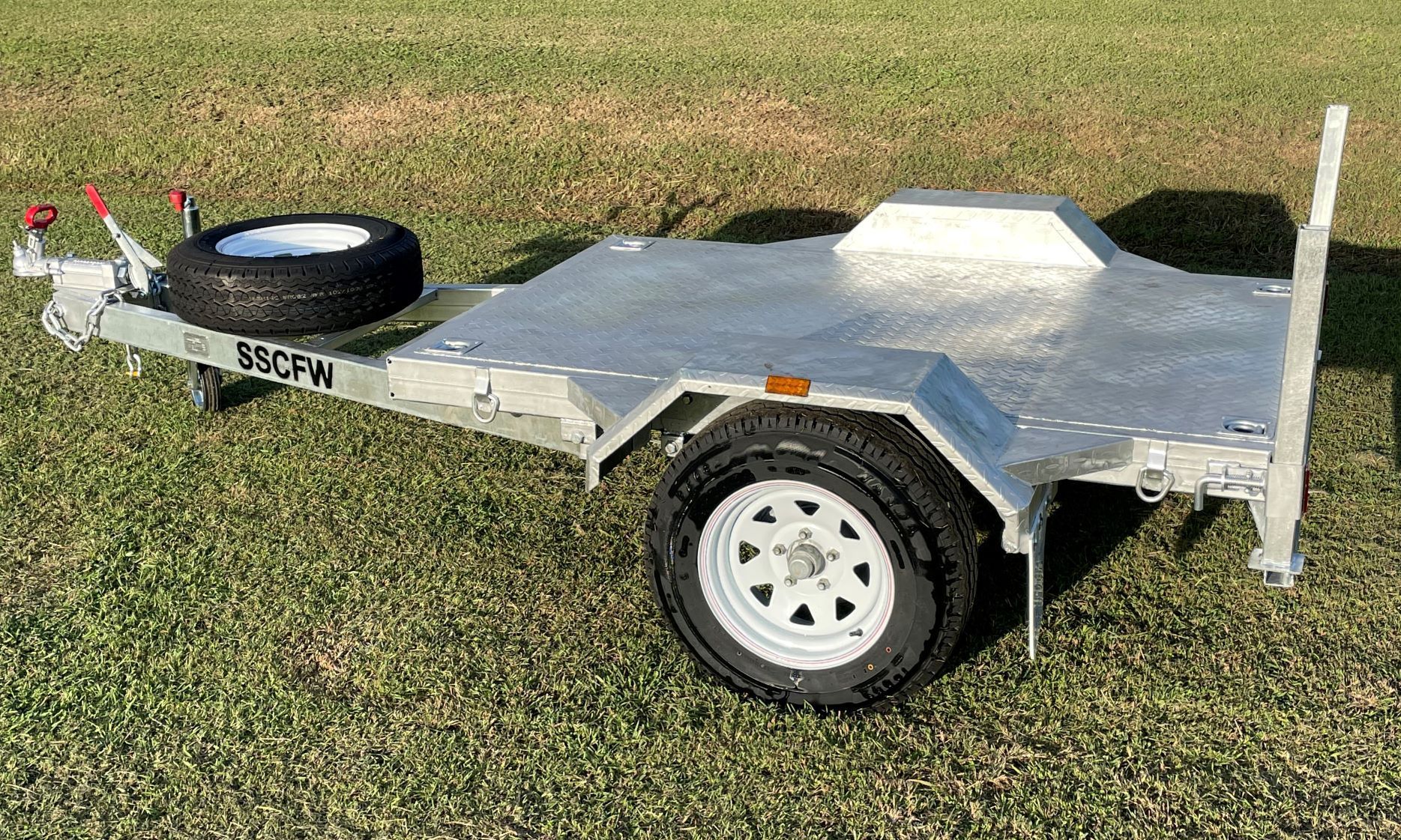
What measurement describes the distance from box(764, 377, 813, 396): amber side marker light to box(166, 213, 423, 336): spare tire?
2.08 metres

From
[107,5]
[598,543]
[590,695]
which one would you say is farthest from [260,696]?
[107,5]

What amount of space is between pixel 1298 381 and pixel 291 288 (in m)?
3.40

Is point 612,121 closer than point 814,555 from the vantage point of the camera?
No

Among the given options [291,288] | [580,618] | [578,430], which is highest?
[291,288]

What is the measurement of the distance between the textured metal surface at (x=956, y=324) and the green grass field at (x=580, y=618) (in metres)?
0.81

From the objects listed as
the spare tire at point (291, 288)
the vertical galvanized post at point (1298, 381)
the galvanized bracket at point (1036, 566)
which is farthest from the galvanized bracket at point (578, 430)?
the vertical galvanized post at point (1298, 381)

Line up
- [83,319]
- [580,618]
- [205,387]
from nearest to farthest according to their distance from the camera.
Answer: [580,618], [83,319], [205,387]

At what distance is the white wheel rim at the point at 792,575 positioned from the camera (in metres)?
3.68

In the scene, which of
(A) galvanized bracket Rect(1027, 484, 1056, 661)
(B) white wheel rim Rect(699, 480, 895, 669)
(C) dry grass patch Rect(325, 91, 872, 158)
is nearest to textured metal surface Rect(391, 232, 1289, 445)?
(A) galvanized bracket Rect(1027, 484, 1056, 661)

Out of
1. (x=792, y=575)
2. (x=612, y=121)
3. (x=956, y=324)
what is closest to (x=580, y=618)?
(x=792, y=575)

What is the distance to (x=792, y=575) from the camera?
3752 millimetres

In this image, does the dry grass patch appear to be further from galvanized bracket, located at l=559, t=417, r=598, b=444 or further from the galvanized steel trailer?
galvanized bracket, located at l=559, t=417, r=598, b=444

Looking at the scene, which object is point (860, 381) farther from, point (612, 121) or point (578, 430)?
point (612, 121)

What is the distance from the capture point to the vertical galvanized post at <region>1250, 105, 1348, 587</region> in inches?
125
